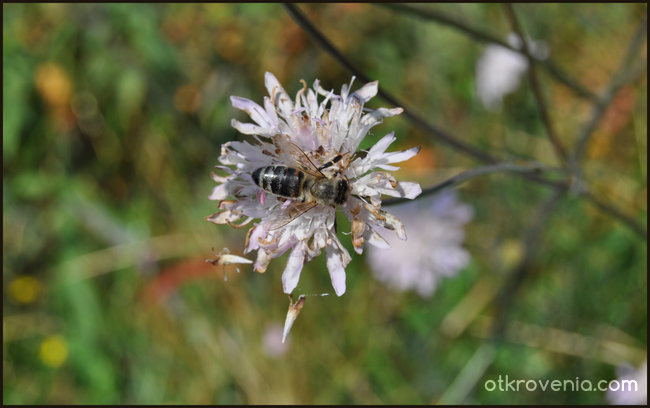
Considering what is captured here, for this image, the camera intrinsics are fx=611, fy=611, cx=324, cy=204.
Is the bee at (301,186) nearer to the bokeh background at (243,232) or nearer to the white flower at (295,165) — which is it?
the white flower at (295,165)

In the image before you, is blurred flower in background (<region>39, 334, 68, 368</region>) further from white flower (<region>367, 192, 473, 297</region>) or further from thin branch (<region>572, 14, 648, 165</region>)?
thin branch (<region>572, 14, 648, 165</region>)

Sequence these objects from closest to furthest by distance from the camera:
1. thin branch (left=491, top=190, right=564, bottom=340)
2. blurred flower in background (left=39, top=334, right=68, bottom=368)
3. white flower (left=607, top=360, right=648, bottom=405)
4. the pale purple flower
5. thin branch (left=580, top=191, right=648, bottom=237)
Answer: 1. thin branch (left=580, top=191, right=648, bottom=237)
2. white flower (left=607, top=360, right=648, bottom=405)
3. thin branch (left=491, top=190, right=564, bottom=340)
4. the pale purple flower
5. blurred flower in background (left=39, top=334, right=68, bottom=368)

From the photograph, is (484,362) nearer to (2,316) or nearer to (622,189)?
(622,189)

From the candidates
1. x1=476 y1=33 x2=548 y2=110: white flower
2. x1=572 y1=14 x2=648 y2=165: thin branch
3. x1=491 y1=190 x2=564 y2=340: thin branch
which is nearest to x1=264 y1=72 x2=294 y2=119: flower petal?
x1=572 y1=14 x2=648 y2=165: thin branch

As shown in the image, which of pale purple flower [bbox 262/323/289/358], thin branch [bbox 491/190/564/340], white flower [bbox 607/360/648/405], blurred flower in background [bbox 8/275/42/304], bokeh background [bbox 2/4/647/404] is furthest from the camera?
blurred flower in background [bbox 8/275/42/304]

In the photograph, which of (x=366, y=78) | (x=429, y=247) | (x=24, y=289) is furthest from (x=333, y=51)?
(x=24, y=289)

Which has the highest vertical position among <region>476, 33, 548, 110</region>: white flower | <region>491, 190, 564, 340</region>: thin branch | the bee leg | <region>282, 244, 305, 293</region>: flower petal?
<region>476, 33, 548, 110</region>: white flower

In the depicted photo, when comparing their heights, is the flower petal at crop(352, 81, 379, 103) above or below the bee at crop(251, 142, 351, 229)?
above

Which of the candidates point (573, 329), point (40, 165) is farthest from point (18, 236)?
point (573, 329)
